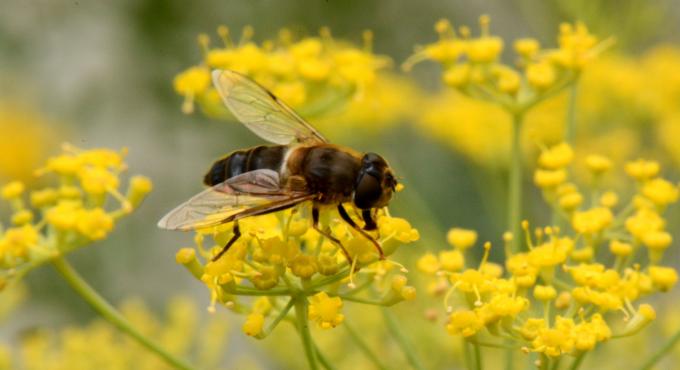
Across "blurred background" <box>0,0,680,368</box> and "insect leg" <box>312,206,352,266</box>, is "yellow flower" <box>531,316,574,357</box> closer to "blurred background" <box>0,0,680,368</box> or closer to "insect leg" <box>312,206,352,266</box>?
"insect leg" <box>312,206,352,266</box>

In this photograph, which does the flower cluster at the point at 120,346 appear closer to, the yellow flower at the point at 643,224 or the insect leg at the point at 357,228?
the insect leg at the point at 357,228

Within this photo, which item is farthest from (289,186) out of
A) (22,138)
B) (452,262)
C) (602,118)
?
(22,138)

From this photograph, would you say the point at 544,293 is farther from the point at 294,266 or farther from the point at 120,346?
the point at 120,346

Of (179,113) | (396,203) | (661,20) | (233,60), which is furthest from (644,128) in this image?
(179,113)

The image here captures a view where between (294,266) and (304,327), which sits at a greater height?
(294,266)

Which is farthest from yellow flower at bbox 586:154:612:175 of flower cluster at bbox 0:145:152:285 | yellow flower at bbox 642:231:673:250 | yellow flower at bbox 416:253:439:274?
flower cluster at bbox 0:145:152:285

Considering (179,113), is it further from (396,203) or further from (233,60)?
(233,60)
